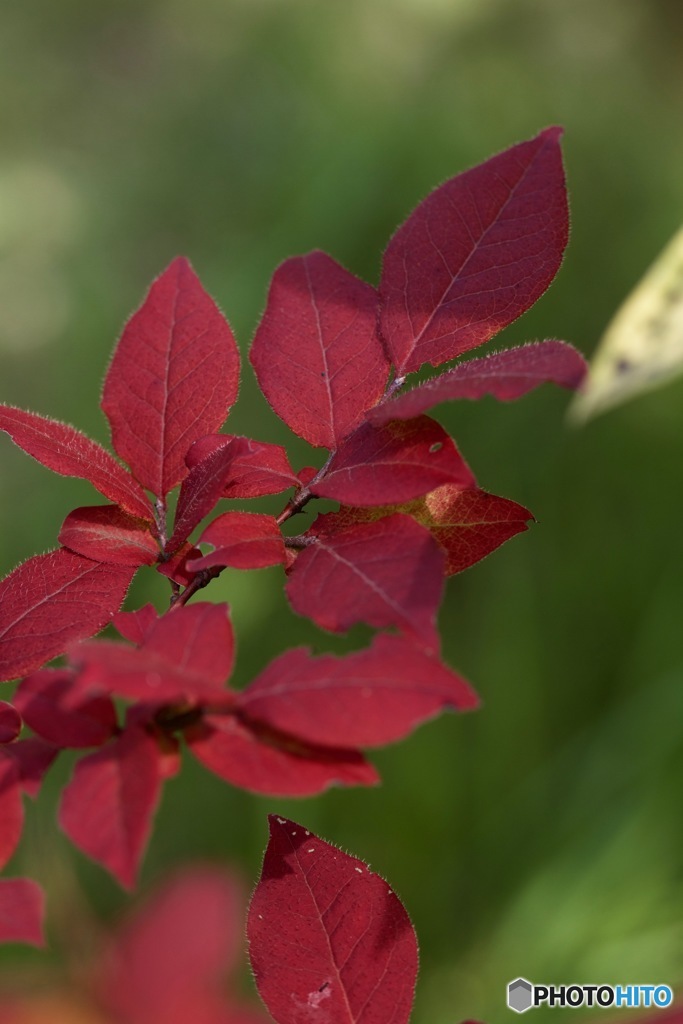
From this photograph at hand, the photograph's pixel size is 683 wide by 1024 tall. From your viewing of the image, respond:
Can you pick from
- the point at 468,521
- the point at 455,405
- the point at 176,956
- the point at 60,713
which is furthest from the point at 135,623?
the point at 455,405

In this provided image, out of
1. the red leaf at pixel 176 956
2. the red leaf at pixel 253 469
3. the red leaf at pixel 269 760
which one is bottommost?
the red leaf at pixel 176 956

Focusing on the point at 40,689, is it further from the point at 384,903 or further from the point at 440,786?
the point at 440,786

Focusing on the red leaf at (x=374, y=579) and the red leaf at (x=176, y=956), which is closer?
the red leaf at (x=374, y=579)

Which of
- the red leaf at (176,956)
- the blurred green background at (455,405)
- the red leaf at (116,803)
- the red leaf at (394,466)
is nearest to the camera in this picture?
the red leaf at (116,803)

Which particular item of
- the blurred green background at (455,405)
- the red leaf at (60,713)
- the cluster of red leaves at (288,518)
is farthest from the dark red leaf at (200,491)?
the blurred green background at (455,405)

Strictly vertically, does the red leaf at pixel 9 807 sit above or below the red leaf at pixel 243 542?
below

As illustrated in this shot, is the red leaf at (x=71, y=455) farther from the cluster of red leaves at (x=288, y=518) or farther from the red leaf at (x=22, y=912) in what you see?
the red leaf at (x=22, y=912)

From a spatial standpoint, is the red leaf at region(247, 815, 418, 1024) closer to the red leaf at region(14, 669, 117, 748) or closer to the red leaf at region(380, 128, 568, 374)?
the red leaf at region(14, 669, 117, 748)

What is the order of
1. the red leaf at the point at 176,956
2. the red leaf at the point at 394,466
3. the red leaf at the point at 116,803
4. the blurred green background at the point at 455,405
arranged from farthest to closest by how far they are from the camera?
the blurred green background at the point at 455,405, the red leaf at the point at 176,956, the red leaf at the point at 394,466, the red leaf at the point at 116,803

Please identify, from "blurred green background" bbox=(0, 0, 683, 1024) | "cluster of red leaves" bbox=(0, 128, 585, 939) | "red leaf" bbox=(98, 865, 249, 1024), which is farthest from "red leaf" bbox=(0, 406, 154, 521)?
"blurred green background" bbox=(0, 0, 683, 1024)
